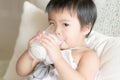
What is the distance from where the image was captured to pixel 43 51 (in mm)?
882

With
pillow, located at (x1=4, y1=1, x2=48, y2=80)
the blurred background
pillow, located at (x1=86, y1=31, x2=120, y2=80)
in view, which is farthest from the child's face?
the blurred background

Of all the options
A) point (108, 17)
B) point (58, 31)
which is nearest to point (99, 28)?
point (108, 17)

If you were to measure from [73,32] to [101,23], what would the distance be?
28 cm

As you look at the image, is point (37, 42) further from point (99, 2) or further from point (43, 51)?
point (99, 2)

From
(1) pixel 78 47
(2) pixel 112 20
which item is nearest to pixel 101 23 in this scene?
(2) pixel 112 20

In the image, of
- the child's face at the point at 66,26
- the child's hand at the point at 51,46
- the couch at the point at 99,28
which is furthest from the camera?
the couch at the point at 99,28

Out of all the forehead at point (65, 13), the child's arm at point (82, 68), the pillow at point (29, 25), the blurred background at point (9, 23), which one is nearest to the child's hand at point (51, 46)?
the child's arm at point (82, 68)

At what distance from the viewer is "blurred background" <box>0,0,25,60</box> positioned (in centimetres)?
186

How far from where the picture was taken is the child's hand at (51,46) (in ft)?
2.88

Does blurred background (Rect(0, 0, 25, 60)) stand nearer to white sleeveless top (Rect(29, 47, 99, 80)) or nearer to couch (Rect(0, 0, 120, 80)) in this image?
couch (Rect(0, 0, 120, 80))

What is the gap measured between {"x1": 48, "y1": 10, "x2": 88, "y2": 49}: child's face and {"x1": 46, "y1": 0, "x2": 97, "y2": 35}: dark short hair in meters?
0.02

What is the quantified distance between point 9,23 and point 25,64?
90cm

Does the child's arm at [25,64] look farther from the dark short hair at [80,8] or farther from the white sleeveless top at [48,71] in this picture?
the dark short hair at [80,8]

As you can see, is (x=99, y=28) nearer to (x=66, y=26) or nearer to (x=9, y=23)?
(x=66, y=26)
